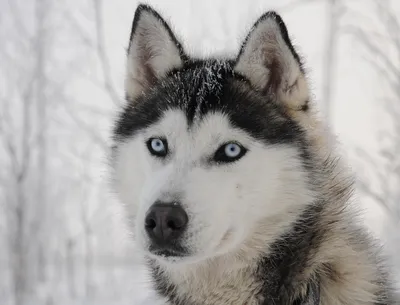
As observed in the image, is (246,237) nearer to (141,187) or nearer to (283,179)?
(283,179)

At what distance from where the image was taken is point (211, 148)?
6.45 ft

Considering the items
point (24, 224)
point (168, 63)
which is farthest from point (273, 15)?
point (24, 224)

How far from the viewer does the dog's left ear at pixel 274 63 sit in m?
2.10

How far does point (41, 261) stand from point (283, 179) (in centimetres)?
947

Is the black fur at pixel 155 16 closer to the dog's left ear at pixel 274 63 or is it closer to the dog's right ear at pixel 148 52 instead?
the dog's right ear at pixel 148 52

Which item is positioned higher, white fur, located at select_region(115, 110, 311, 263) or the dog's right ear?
the dog's right ear

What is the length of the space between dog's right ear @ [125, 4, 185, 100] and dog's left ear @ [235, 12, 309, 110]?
0.33 meters

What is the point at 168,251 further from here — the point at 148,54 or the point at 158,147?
the point at 148,54

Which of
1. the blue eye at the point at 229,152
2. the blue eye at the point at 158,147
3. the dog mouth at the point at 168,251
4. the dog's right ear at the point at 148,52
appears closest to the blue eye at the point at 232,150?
the blue eye at the point at 229,152

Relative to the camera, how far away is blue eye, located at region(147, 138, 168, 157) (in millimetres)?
2050

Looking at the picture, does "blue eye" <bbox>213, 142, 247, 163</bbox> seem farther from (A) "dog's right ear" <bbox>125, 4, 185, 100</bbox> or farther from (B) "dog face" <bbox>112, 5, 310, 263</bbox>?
(A) "dog's right ear" <bbox>125, 4, 185, 100</bbox>

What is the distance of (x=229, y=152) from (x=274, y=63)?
460 millimetres

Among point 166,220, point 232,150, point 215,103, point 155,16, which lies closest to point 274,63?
point 215,103

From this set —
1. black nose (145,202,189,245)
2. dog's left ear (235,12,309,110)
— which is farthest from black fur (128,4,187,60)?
black nose (145,202,189,245)
